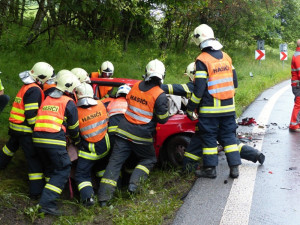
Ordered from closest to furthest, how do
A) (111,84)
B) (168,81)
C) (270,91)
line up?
(111,84), (168,81), (270,91)

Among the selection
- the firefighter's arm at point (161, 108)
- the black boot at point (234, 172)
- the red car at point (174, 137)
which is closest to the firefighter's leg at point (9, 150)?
the red car at point (174, 137)

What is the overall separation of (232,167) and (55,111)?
233 cm

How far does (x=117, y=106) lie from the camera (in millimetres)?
5930

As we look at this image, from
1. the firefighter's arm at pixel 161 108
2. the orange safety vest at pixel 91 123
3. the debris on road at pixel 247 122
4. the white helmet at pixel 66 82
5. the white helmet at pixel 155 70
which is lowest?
the debris on road at pixel 247 122

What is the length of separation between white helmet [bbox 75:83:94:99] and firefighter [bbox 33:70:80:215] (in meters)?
0.31

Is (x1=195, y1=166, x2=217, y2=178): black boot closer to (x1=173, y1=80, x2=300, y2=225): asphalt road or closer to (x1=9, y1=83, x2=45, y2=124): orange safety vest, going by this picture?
(x1=173, y1=80, x2=300, y2=225): asphalt road

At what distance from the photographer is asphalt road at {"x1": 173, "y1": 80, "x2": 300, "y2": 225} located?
13.3 ft

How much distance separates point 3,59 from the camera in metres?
9.88

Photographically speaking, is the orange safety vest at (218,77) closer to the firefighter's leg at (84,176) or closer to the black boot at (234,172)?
the black boot at (234,172)

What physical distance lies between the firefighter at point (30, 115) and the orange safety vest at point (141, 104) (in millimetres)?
1205

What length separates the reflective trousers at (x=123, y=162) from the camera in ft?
16.8

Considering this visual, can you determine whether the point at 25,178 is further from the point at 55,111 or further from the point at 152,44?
the point at 152,44

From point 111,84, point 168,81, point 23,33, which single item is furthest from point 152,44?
point 111,84

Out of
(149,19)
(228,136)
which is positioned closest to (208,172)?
(228,136)
